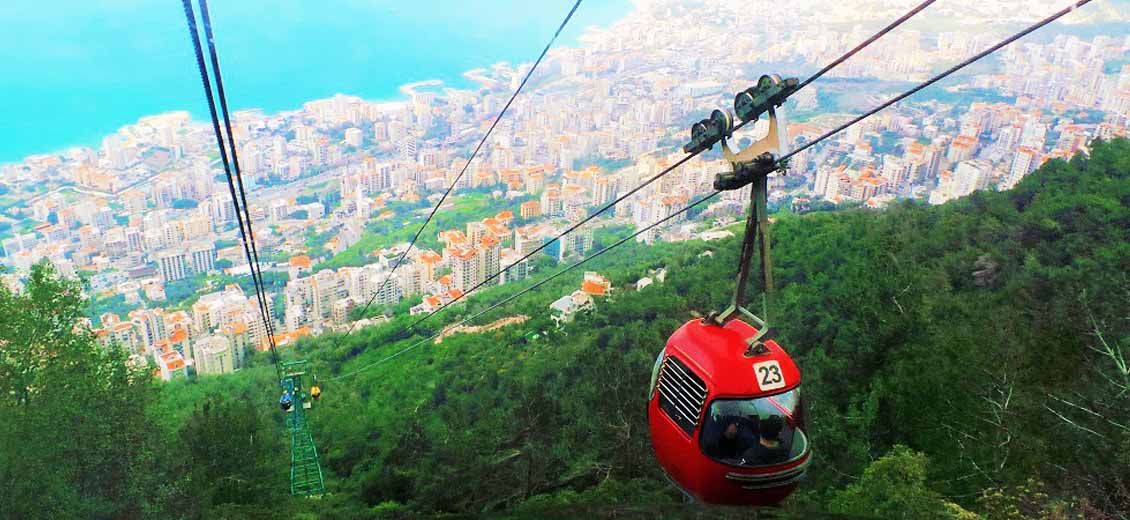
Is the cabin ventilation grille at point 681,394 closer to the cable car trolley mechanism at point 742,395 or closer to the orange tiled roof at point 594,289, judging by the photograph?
the cable car trolley mechanism at point 742,395

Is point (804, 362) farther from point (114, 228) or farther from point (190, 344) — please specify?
point (114, 228)

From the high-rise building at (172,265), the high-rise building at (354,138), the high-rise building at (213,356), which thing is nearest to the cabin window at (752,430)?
the high-rise building at (213,356)

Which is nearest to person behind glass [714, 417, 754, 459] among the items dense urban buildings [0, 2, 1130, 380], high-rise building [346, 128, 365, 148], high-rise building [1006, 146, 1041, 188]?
dense urban buildings [0, 2, 1130, 380]

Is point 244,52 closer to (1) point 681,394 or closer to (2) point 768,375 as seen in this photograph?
(1) point 681,394

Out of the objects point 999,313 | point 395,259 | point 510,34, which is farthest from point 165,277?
point 510,34

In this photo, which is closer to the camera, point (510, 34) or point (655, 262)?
point (655, 262)

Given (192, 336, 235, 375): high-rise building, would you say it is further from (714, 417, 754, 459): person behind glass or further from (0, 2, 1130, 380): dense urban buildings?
(714, 417, 754, 459): person behind glass

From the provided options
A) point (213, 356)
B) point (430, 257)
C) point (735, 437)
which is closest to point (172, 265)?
point (213, 356)

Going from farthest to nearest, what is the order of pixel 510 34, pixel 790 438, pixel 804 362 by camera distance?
pixel 510 34
pixel 804 362
pixel 790 438
